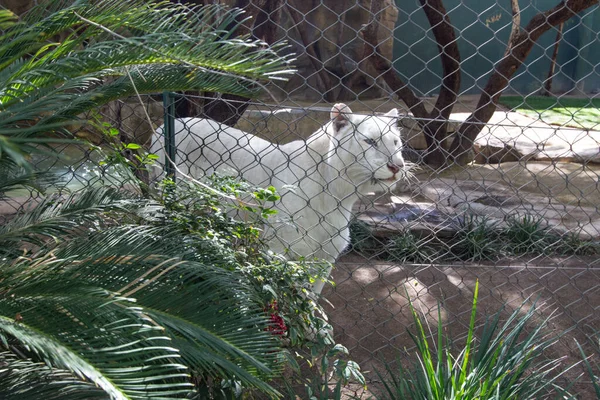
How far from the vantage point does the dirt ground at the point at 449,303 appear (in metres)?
3.30

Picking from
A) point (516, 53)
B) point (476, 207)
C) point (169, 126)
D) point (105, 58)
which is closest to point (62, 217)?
point (105, 58)

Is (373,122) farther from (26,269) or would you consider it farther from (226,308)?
(26,269)

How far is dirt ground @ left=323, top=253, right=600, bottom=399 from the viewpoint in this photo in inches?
130

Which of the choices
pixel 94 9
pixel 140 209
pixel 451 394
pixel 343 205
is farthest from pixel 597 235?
pixel 94 9

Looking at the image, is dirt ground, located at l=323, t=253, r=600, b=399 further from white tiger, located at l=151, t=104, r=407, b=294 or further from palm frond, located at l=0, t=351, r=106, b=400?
palm frond, located at l=0, t=351, r=106, b=400

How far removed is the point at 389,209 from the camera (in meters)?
5.58

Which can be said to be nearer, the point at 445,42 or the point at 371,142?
the point at 371,142

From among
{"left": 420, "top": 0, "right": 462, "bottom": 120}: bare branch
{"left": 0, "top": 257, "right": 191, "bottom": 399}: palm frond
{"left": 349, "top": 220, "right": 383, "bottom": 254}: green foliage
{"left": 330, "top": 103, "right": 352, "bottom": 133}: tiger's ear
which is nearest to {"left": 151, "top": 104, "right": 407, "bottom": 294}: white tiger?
{"left": 330, "top": 103, "right": 352, "bottom": 133}: tiger's ear

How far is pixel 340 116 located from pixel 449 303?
132 cm

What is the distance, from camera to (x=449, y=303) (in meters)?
3.91

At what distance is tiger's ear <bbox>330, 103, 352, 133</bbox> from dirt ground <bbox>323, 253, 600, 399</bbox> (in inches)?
30.0

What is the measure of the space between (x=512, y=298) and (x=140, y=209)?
8.46 ft

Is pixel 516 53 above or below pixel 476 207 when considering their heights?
above

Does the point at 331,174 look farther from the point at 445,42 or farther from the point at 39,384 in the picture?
the point at 445,42
